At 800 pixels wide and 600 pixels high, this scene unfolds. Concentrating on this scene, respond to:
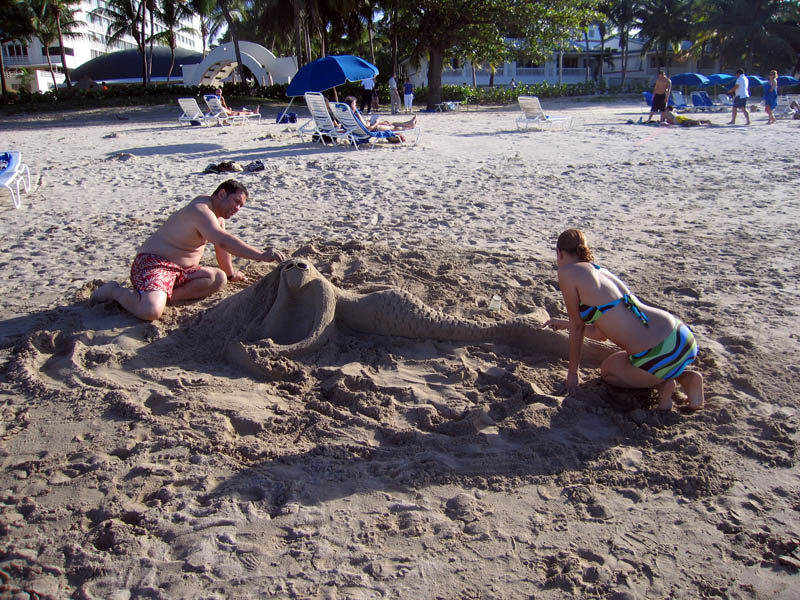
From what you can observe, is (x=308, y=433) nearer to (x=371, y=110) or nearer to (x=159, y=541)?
(x=159, y=541)

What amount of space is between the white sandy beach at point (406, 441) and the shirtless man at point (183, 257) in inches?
6.4

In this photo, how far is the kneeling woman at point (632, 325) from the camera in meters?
3.00

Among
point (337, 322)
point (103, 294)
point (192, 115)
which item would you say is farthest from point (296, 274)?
point (192, 115)

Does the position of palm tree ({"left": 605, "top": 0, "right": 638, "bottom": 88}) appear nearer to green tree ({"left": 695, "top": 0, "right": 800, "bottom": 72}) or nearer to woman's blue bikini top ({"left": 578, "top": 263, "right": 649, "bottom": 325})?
green tree ({"left": 695, "top": 0, "right": 800, "bottom": 72})

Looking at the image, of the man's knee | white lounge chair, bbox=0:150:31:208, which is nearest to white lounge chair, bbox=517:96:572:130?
white lounge chair, bbox=0:150:31:208

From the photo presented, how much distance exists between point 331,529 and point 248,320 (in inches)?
78.3

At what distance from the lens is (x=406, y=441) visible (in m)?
2.84

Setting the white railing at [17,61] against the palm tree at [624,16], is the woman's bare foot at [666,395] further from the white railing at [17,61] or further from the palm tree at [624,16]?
the white railing at [17,61]

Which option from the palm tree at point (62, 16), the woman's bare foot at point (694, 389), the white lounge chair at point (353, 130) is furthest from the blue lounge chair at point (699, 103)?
the palm tree at point (62, 16)

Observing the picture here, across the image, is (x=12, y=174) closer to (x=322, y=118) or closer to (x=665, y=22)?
(x=322, y=118)

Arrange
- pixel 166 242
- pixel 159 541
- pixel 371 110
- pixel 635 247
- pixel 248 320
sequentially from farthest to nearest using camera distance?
1. pixel 371 110
2. pixel 635 247
3. pixel 166 242
4. pixel 248 320
5. pixel 159 541

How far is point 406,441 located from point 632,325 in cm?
134

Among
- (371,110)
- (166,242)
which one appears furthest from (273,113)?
(166,242)

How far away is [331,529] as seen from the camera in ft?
7.39
